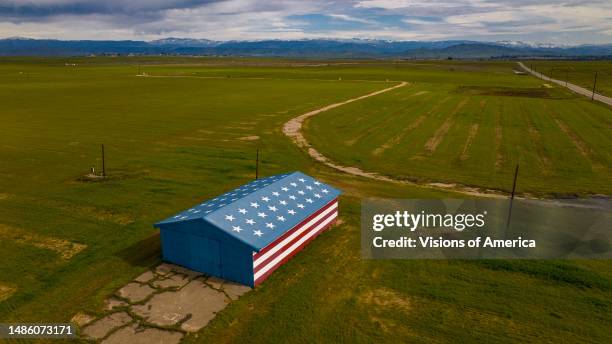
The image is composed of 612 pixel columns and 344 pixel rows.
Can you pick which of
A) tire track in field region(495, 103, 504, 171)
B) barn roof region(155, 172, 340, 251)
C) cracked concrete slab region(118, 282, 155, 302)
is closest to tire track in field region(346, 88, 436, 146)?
tire track in field region(495, 103, 504, 171)

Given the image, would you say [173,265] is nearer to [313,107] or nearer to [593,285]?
[593,285]

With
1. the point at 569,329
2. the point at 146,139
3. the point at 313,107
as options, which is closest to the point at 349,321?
the point at 569,329

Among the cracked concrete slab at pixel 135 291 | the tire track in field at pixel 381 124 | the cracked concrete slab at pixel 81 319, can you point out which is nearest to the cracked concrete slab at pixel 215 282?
the cracked concrete slab at pixel 135 291

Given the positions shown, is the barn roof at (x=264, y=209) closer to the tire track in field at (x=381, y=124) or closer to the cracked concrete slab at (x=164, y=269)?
the cracked concrete slab at (x=164, y=269)

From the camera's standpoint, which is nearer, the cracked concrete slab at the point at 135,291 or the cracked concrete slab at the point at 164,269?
the cracked concrete slab at the point at 135,291

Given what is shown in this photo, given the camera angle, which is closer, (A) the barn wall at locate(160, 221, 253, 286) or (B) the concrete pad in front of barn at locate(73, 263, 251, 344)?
(B) the concrete pad in front of barn at locate(73, 263, 251, 344)

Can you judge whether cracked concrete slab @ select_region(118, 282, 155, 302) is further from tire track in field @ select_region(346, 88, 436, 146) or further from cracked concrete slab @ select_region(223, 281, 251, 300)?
tire track in field @ select_region(346, 88, 436, 146)
